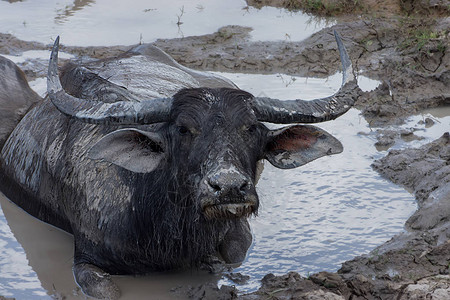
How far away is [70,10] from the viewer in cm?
1191

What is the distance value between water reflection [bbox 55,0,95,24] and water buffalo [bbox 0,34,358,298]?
5.28 meters

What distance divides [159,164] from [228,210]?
0.84m

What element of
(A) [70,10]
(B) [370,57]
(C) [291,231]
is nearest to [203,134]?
(C) [291,231]

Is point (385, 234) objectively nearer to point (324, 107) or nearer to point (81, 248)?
point (324, 107)

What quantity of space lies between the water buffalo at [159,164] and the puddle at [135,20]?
4.45 m

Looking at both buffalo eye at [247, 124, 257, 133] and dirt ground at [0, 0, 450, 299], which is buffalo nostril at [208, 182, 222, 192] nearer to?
buffalo eye at [247, 124, 257, 133]

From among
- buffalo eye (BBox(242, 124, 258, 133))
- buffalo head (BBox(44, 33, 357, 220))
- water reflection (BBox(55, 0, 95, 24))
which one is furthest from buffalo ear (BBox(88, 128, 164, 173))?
water reflection (BBox(55, 0, 95, 24))

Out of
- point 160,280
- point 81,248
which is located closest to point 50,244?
point 81,248

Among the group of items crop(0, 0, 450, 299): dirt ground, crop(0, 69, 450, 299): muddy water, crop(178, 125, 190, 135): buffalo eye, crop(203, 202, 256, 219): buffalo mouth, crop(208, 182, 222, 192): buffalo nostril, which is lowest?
crop(0, 69, 450, 299): muddy water

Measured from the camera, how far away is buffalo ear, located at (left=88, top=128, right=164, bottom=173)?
503 cm

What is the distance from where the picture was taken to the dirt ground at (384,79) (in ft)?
16.6

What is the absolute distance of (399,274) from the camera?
17.0 ft

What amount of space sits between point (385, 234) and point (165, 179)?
199 cm

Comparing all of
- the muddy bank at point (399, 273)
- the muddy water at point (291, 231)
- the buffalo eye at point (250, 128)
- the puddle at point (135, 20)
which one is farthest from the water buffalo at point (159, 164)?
the puddle at point (135, 20)
